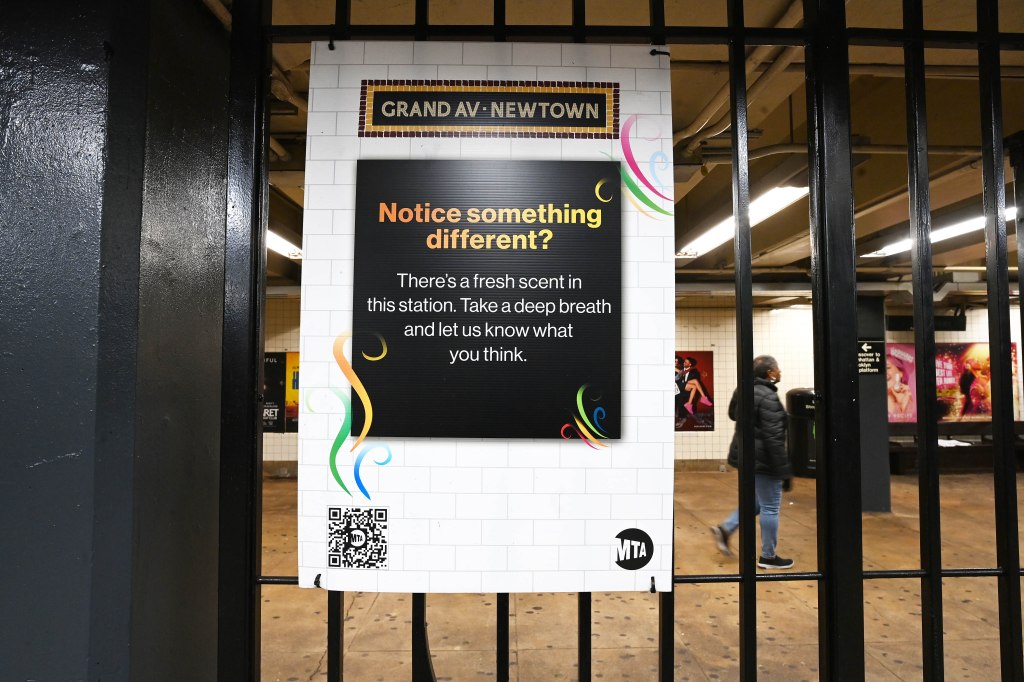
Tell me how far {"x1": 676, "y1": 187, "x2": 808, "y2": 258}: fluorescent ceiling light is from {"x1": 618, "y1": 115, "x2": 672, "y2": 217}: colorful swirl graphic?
1311 mm

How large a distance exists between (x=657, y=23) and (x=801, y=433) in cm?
1023

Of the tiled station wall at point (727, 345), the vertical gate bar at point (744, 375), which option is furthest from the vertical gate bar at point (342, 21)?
the tiled station wall at point (727, 345)

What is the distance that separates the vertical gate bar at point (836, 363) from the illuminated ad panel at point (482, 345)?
0.60 meters

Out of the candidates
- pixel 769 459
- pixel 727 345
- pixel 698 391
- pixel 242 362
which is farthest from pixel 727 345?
pixel 242 362

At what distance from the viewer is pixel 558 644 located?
12.9 feet

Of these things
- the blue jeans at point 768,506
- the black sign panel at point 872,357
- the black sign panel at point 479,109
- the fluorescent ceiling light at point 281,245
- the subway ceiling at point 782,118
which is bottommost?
the blue jeans at point 768,506

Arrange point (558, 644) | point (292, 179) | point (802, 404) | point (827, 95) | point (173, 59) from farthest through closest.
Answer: point (802, 404) < point (292, 179) < point (558, 644) < point (827, 95) < point (173, 59)

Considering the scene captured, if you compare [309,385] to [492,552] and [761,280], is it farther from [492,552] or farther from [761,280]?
[761,280]

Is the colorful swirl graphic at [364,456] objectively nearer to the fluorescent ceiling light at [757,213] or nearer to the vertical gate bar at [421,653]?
the vertical gate bar at [421,653]

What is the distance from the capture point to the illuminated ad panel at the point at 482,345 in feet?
Result: 6.21

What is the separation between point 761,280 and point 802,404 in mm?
3233

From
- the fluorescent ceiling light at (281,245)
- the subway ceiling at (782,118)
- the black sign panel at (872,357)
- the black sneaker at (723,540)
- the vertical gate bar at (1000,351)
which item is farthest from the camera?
the black sign panel at (872,357)

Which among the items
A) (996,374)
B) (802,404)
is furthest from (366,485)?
(802,404)

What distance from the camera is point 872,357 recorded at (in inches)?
296
